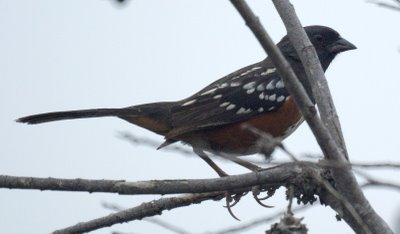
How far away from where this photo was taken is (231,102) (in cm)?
465

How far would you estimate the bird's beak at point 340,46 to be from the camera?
4.98 m

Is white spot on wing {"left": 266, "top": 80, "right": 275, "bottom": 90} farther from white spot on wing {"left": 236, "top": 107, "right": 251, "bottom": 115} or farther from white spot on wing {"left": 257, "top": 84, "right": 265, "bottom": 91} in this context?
white spot on wing {"left": 236, "top": 107, "right": 251, "bottom": 115}


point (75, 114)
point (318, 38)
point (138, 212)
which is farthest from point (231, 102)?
point (138, 212)

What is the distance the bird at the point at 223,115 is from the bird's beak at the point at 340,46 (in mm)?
410

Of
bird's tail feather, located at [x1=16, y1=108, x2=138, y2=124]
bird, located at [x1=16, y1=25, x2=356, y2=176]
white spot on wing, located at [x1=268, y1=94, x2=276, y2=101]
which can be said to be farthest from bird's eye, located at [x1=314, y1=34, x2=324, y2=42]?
bird's tail feather, located at [x1=16, y1=108, x2=138, y2=124]

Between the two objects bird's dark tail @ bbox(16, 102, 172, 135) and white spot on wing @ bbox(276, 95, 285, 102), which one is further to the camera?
white spot on wing @ bbox(276, 95, 285, 102)

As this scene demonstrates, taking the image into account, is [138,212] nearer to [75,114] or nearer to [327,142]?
[327,142]

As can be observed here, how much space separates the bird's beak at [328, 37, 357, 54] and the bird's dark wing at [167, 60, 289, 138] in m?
0.49

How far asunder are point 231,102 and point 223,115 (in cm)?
12

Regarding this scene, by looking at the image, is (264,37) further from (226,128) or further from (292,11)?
(226,128)

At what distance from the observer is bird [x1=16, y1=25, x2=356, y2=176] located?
4.46 metres

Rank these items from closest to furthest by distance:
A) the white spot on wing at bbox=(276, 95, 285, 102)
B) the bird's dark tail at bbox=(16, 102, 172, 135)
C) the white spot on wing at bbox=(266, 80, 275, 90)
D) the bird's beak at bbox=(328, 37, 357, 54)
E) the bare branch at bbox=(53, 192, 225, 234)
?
the bare branch at bbox=(53, 192, 225, 234)
the bird's dark tail at bbox=(16, 102, 172, 135)
the white spot on wing at bbox=(276, 95, 285, 102)
the white spot on wing at bbox=(266, 80, 275, 90)
the bird's beak at bbox=(328, 37, 357, 54)

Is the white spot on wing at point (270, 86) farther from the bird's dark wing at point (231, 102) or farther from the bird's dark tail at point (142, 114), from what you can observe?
the bird's dark tail at point (142, 114)

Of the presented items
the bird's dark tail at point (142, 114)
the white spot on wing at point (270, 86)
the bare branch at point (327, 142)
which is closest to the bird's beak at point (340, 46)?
the white spot on wing at point (270, 86)
